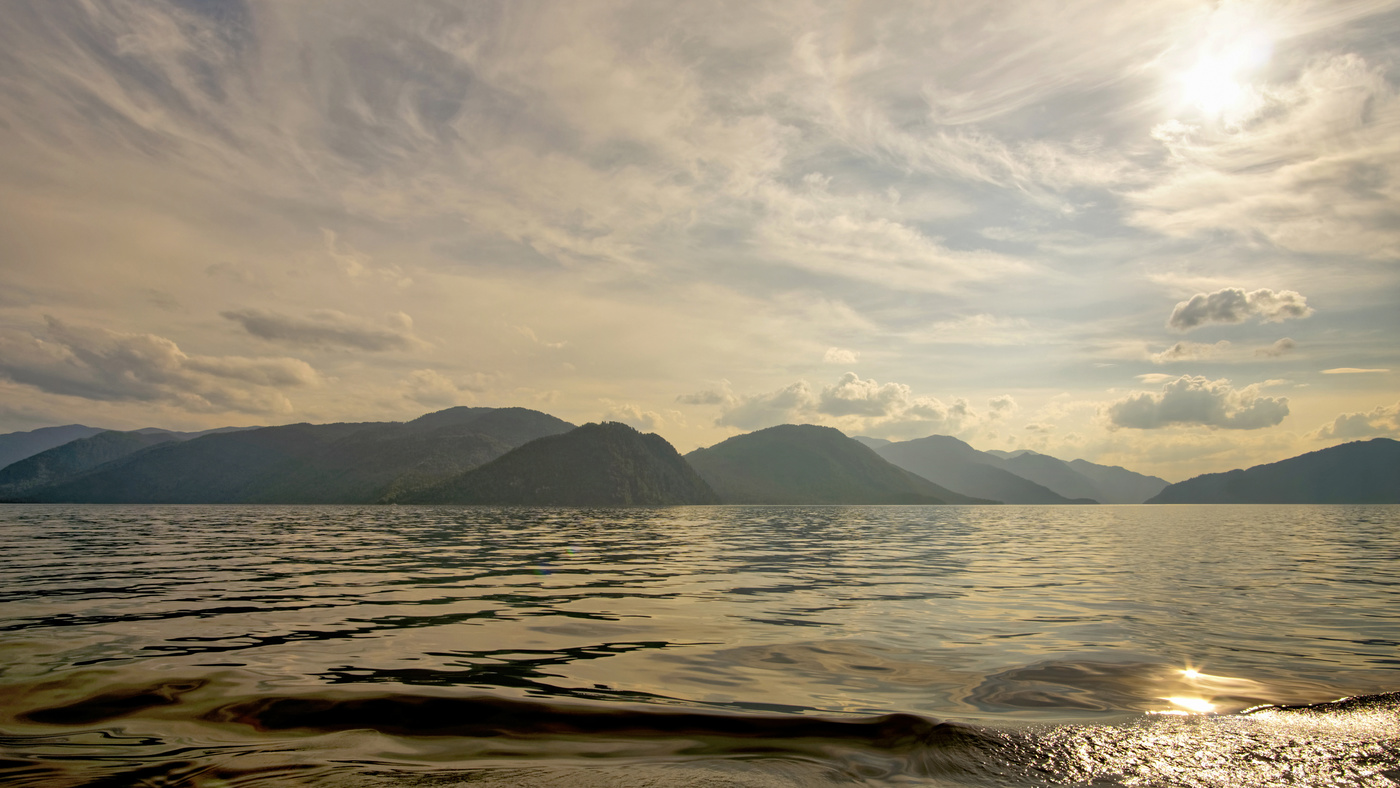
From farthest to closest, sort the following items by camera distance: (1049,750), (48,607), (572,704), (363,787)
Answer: (48,607), (572,704), (1049,750), (363,787)

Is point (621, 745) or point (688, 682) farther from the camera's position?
point (688, 682)

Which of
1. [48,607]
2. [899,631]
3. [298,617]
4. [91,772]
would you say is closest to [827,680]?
[899,631]

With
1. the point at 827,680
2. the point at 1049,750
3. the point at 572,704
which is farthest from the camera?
the point at 827,680

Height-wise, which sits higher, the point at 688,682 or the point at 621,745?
the point at 621,745

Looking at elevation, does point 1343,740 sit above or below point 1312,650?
above

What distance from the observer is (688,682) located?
1123 cm

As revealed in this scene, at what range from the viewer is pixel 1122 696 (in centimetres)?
1042

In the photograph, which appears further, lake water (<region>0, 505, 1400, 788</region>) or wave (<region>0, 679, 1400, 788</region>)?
lake water (<region>0, 505, 1400, 788</region>)

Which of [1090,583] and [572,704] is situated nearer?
[572,704]

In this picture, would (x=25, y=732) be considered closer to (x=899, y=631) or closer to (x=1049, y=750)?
(x=1049, y=750)

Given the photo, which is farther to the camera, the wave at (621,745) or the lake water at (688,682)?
the lake water at (688,682)

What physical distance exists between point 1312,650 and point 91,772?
20.5 m

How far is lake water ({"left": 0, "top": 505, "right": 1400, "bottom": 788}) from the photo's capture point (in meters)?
6.57

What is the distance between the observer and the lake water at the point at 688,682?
6.57m
